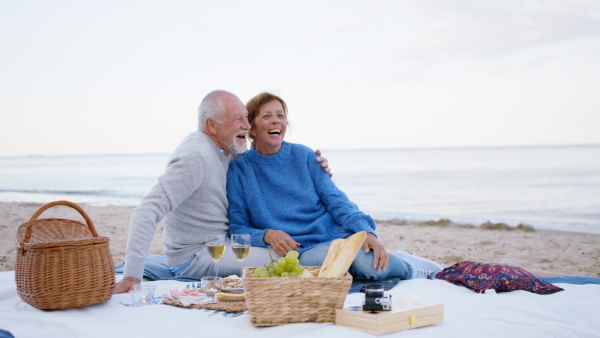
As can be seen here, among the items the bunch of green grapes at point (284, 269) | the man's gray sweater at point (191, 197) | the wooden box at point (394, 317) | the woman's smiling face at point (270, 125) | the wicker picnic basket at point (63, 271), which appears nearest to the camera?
the wooden box at point (394, 317)

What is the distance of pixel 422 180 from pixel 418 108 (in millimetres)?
5806

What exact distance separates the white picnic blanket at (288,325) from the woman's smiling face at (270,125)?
1.51 m

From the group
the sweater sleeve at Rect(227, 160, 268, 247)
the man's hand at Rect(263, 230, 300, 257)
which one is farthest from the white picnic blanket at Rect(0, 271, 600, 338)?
the sweater sleeve at Rect(227, 160, 268, 247)

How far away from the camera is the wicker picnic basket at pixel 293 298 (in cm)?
248

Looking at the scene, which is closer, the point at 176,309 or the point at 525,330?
the point at 525,330

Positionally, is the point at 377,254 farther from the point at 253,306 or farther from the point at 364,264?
the point at 253,306

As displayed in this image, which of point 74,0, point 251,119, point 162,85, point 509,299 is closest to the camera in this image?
point 509,299

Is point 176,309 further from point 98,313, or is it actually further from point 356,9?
point 356,9

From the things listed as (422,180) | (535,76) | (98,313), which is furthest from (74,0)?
(422,180)

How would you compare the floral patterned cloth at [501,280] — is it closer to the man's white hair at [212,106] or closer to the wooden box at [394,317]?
the wooden box at [394,317]

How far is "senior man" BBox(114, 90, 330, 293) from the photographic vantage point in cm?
377

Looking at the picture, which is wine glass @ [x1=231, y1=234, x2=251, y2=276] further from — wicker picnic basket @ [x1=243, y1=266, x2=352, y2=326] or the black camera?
the black camera

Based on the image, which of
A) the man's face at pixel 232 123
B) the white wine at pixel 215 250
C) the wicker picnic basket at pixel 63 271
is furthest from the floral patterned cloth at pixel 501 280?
the wicker picnic basket at pixel 63 271

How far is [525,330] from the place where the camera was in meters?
2.57
